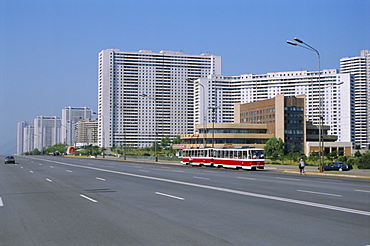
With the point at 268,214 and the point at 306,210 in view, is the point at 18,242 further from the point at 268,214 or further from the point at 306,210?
the point at 306,210

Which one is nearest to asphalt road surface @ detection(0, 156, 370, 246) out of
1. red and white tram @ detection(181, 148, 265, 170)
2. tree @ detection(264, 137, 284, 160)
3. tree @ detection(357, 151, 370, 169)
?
red and white tram @ detection(181, 148, 265, 170)

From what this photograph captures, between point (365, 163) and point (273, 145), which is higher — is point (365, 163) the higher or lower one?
the lower one

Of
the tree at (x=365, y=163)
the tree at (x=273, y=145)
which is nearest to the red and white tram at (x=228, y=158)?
the tree at (x=365, y=163)

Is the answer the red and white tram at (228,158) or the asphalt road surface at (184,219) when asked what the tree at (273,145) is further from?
the asphalt road surface at (184,219)

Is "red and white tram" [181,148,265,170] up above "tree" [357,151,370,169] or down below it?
above

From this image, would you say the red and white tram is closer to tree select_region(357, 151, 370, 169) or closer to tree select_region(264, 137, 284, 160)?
tree select_region(357, 151, 370, 169)

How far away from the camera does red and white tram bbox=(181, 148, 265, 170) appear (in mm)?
46719

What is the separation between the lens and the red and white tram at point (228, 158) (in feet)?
153

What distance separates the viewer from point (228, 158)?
50.8 metres

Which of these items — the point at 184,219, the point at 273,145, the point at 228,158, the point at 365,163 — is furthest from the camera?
the point at 273,145

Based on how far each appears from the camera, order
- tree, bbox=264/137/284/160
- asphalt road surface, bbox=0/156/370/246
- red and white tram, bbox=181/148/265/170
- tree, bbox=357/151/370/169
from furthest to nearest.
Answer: tree, bbox=264/137/284/160 → tree, bbox=357/151/370/169 → red and white tram, bbox=181/148/265/170 → asphalt road surface, bbox=0/156/370/246

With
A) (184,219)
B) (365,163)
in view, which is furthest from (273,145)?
(184,219)

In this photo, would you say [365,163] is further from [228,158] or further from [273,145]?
[273,145]

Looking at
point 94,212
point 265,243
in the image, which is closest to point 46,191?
point 94,212
